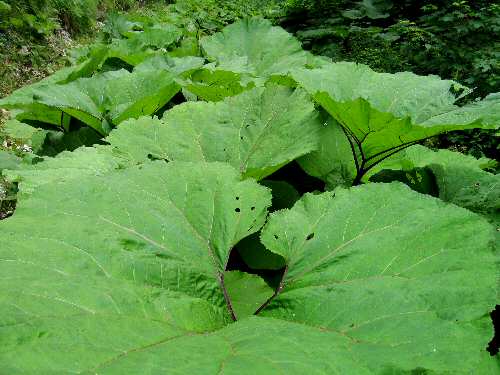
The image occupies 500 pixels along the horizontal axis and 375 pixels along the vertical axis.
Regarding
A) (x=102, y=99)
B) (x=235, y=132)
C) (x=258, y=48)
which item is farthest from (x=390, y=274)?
(x=258, y=48)

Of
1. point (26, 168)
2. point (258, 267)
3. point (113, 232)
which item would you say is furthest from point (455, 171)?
point (26, 168)

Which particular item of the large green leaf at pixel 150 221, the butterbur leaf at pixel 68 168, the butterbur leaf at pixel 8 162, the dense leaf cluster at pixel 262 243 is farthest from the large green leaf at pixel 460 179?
the butterbur leaf at pixel 8 162

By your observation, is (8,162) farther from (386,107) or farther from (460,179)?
(460,179)

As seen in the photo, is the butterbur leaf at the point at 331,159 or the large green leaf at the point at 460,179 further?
the butterbur leaf at the point at 331,159

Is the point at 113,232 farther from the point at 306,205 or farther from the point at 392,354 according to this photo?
the point at 392,354

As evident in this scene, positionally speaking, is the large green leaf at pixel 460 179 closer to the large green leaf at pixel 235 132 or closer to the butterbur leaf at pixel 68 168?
the large green leaf at pixel 235 132

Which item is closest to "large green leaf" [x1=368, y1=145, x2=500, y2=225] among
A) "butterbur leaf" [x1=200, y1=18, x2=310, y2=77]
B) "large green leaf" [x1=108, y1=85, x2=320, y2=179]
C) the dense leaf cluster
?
the dense leaf cluster
